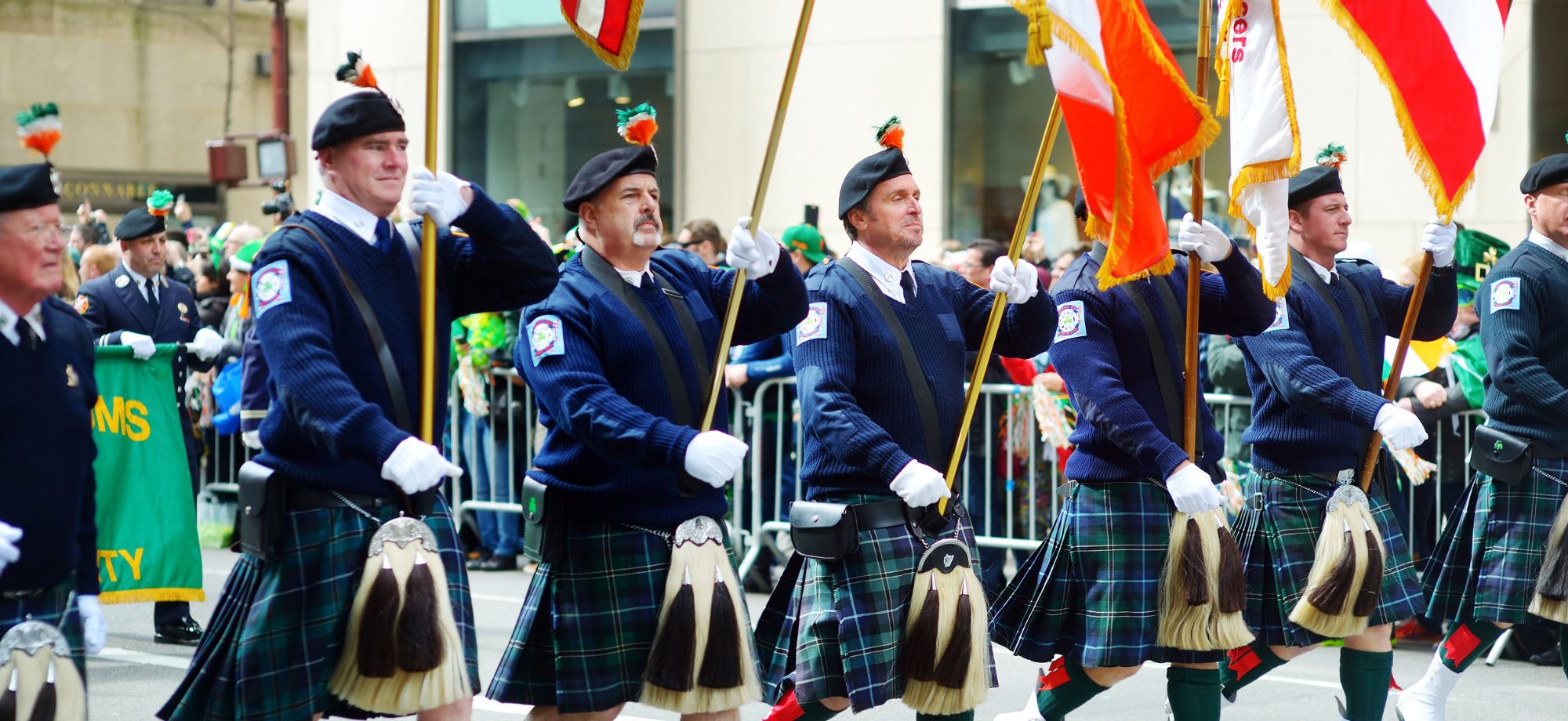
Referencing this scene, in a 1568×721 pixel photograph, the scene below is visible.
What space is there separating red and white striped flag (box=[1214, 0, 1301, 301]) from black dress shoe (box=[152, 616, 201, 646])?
480 centimetres

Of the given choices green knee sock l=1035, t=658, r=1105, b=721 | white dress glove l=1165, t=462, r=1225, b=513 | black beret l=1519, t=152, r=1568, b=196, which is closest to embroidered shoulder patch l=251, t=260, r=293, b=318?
white dress glove l=1165, t=462, r=1225, b=513

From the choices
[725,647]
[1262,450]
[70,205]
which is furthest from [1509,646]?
[70,205]

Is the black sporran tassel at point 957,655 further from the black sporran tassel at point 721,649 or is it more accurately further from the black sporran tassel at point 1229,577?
the black sporran tassel at point 1229,577

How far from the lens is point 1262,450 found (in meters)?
6.17

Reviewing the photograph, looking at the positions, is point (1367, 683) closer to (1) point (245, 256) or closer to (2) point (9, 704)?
(2) point (9, 704)

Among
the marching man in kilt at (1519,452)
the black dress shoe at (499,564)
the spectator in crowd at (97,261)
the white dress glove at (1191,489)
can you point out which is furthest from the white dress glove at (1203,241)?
the spectator in crowd at (97,261)

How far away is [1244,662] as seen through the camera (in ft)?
20.2

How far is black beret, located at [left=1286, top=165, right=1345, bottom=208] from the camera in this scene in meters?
6.12

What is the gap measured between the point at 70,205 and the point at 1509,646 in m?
23.3

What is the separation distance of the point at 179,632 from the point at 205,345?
4.00ft

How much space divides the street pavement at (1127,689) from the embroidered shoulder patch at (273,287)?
2.85 meters

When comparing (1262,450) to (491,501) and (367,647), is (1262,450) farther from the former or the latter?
(491,501)

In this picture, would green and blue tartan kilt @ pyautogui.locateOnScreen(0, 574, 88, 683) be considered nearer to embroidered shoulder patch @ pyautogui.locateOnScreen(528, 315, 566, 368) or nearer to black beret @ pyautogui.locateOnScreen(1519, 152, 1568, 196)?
embroidered shoulder patch @ pyautogui.locateOnScreen(528, 315, 566, 368)

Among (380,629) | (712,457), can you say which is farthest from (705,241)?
(380,629)
